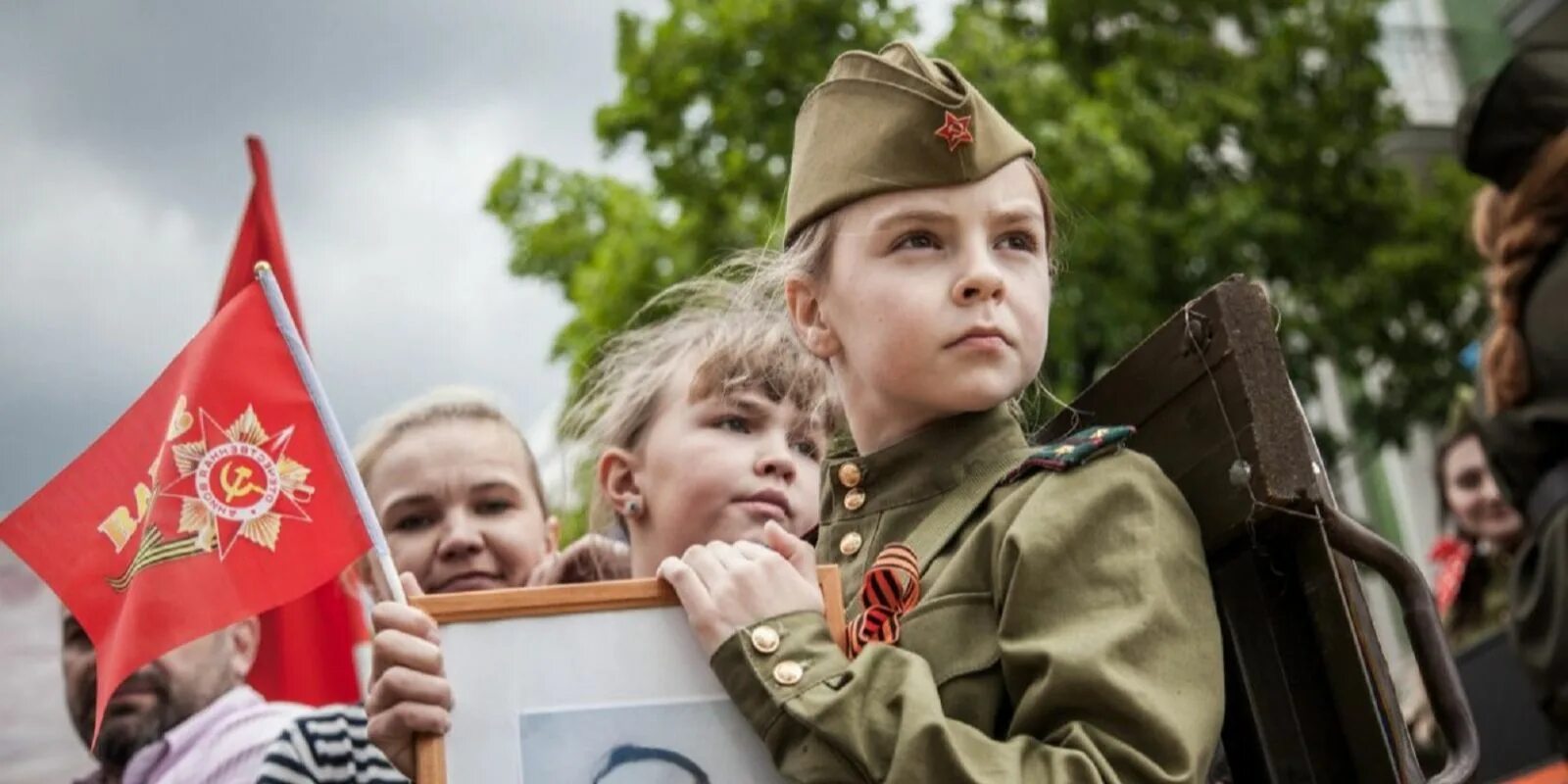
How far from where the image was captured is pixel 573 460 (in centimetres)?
404

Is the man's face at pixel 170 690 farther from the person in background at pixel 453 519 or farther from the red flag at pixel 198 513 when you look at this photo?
the red flag at pixel 198 513

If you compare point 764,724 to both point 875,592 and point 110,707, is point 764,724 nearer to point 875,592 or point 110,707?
point 875,592

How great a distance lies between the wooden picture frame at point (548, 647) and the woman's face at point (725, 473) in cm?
101

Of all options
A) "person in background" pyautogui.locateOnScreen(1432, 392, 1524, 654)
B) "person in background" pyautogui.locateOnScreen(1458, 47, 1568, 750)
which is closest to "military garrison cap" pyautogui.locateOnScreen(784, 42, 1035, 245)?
"person in background" pyautogui.locateOnScreen(1458, 47, 1568, 750)

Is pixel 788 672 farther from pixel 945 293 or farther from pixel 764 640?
pixel 945 293

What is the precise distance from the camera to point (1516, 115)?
15.9ft

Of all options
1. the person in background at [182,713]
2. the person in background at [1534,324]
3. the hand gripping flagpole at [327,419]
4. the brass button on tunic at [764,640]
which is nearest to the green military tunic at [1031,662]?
the brass button on tunic at [764,640]

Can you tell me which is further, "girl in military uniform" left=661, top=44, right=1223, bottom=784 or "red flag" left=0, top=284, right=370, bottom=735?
"red flag" left=0, top=284, right=370, bottom=735

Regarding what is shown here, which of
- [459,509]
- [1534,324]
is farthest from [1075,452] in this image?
[1534,324]

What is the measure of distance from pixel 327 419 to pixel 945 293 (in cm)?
90

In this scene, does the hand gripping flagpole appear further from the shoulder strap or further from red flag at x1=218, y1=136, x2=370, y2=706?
the shoulder strap

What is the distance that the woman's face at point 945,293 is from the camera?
7.86ft

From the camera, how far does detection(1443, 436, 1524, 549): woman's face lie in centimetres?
795

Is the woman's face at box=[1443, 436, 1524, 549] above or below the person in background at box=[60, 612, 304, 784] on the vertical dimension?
below
